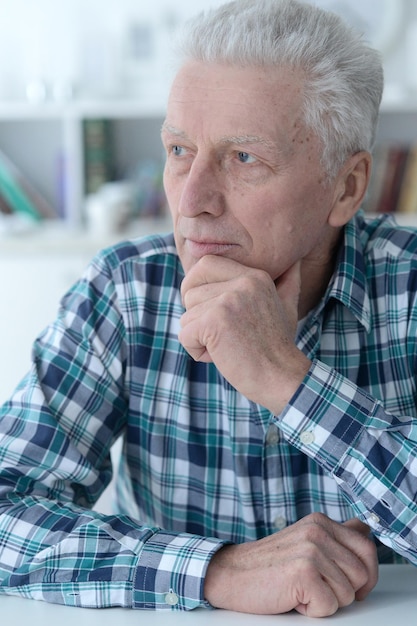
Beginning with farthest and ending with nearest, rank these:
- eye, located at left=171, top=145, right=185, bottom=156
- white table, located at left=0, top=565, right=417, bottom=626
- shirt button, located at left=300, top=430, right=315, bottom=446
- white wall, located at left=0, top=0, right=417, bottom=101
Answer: white wall, located at left=0, top=0, right=417, bottom=101 → eye, located at left=171, top=145, right=185, bottom=156 → shirt button, located at left=300, top=430, right=315, bottom=446 → white table, located at left=0, top=565, right=417, bottom=626

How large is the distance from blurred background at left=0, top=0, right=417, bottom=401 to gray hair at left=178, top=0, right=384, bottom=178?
2303 millimetres

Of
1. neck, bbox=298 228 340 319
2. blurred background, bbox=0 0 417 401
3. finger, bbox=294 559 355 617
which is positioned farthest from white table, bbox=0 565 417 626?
blurred background, bbox=0 0 417 401

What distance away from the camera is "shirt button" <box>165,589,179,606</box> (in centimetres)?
105

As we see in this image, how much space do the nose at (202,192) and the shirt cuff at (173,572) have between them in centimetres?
46

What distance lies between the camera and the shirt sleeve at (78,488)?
3.50 ft

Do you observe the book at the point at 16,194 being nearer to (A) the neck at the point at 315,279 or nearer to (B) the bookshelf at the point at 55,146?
(B) the bookshelf at the point at 55,146

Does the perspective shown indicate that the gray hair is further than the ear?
No

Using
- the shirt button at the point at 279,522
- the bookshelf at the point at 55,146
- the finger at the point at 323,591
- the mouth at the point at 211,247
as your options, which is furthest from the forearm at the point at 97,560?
the bookshelf at the point at 55,146

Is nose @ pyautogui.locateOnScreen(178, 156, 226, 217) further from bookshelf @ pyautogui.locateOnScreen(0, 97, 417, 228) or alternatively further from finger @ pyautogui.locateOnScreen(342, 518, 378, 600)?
bookshelf @ pyautogui.locateOnScreen(0, 97, 417, 228)

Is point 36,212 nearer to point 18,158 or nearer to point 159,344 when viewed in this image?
point 18,158

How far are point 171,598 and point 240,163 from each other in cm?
62

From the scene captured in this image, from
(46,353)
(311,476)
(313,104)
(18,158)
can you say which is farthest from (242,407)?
(18,158)

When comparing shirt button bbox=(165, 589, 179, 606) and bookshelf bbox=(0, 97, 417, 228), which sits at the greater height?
shirt button bbox=(165, 589, 179, 606)

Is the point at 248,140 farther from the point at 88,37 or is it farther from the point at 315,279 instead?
the point at 88,37
